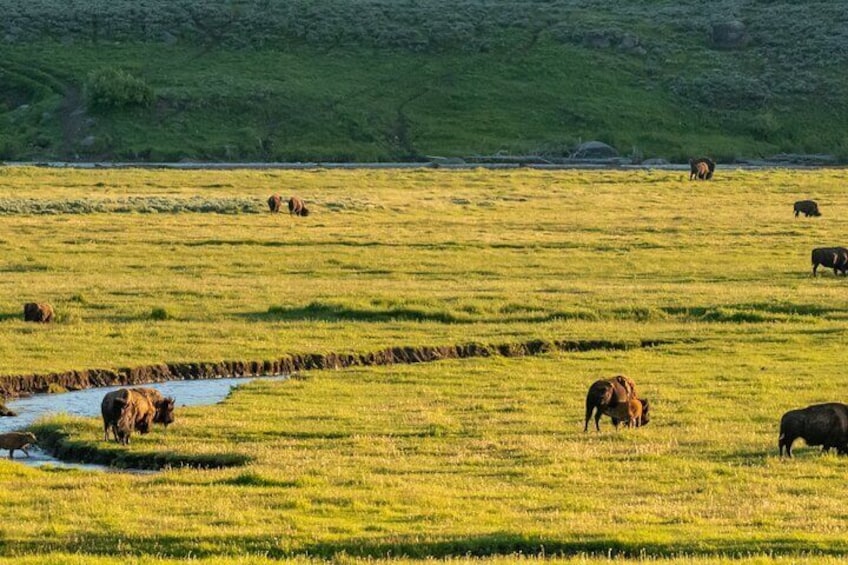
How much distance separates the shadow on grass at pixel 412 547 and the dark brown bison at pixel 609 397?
20.8 feet

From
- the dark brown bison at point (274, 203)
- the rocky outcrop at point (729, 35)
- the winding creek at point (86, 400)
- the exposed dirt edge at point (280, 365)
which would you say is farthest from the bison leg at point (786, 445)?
the rocky outcrop at point (729, 35)

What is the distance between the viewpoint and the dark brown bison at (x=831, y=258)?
42938mm

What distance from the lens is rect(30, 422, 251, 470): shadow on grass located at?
21.6 meters

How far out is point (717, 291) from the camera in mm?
39281

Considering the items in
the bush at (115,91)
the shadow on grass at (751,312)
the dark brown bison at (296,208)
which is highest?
the bush at (115,91)

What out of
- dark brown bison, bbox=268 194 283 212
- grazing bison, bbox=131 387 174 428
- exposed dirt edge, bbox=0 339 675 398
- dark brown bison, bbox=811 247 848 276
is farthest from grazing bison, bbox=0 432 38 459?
dark brown bison, bbox=268 194 283 212

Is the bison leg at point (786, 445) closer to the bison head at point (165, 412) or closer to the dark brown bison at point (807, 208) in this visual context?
the bison head at point (165, 412)

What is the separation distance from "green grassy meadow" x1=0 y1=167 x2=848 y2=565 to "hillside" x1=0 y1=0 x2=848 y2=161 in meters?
40.3

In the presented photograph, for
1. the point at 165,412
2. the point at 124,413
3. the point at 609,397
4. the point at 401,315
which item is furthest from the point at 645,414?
the point at 401,315

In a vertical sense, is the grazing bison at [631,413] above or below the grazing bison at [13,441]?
above

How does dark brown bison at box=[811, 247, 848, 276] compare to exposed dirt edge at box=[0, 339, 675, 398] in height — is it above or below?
above

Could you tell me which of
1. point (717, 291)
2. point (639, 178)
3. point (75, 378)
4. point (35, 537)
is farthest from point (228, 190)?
point (35, 537)

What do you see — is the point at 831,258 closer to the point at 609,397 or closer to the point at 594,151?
the point at 609,397

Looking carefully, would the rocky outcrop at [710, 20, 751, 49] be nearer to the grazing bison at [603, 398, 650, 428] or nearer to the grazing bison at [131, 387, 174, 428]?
the grazing bison at [603, 398, 650, 428]
